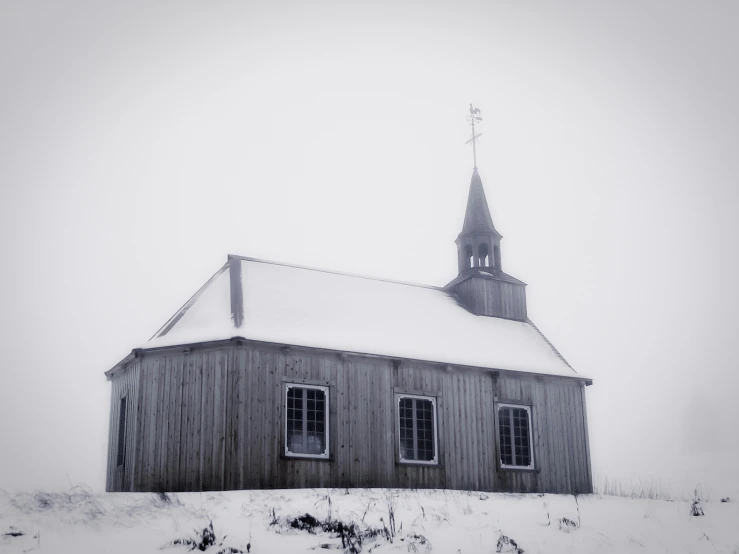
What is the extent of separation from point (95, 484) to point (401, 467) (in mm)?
10234

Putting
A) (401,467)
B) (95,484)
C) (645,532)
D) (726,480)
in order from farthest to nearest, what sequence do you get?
(726,480) → (95,484) → (401,467) → (645,532)

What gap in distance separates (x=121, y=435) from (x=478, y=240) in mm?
14862

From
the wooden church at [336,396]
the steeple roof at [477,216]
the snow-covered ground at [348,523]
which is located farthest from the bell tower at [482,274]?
the snow-covered ground at [348,523]

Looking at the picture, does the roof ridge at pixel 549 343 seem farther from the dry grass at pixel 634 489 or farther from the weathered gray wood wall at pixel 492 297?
the dry grass at pixel 634 489

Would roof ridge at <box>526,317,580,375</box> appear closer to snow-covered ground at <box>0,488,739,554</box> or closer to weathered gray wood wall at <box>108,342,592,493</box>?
weathered gray wood wall at <box>108,342,592,493</box>

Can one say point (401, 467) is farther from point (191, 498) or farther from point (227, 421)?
point (191, 498)

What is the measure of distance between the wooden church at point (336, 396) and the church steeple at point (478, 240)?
2.98 meters

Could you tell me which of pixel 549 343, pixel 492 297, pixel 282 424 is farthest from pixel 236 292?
pixel 549 343

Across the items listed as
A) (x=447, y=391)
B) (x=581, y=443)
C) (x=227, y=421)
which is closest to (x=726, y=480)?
(x=581, y=443)

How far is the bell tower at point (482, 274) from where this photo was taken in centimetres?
2781

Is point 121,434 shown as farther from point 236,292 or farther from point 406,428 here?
point 406,428

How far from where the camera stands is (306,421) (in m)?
20.2

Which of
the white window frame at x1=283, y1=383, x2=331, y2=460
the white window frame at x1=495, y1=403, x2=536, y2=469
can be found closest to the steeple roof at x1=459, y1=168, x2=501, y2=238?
the white window frame at x1=495, y1=403, x2=536, y2=469

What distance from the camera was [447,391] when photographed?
2267 cm
